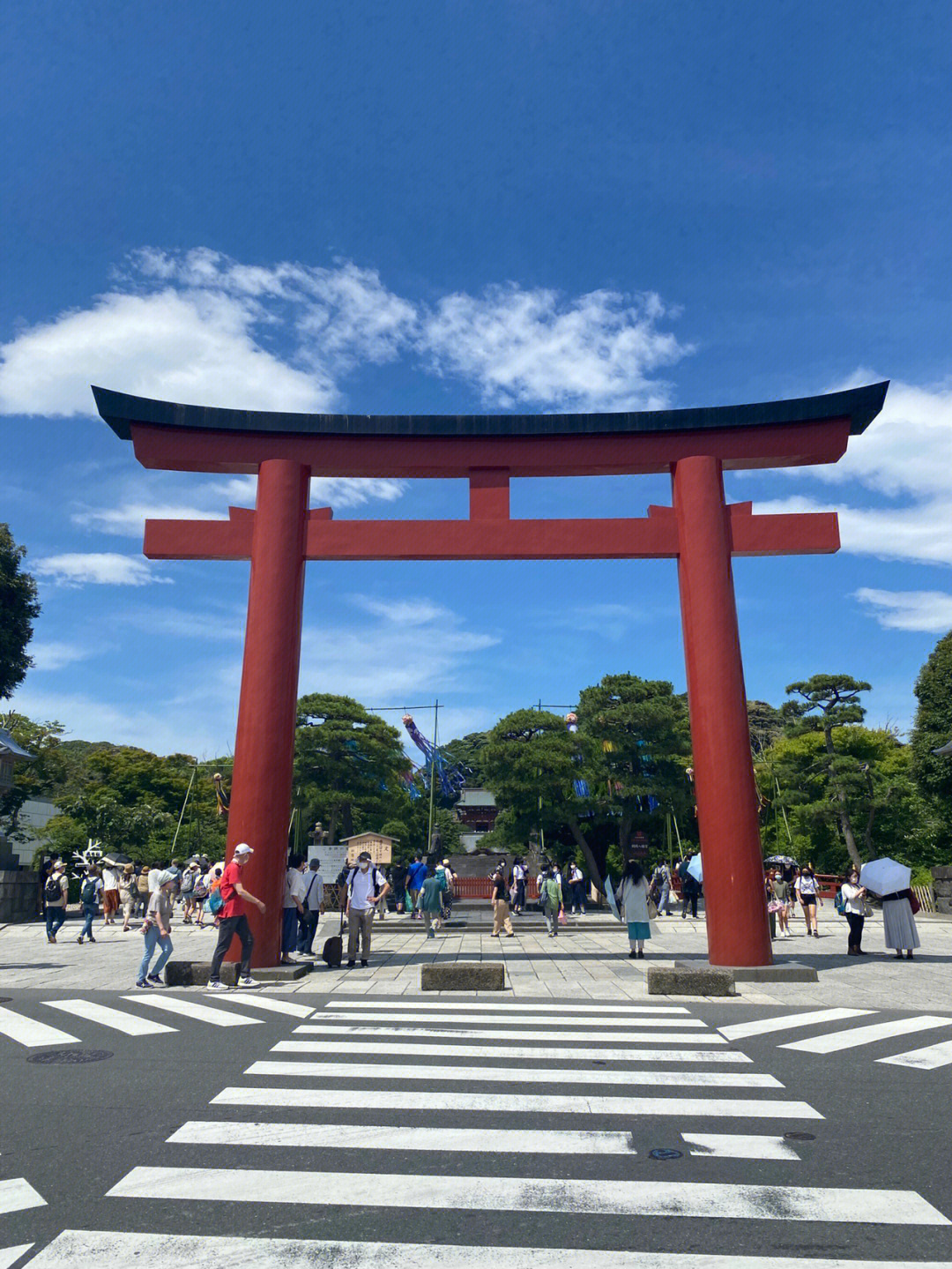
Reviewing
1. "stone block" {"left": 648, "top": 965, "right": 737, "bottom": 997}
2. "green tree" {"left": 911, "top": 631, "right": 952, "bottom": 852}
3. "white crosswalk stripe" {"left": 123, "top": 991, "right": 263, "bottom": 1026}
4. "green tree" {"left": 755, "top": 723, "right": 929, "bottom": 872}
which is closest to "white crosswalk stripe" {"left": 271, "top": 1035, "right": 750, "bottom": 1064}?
"white crosswalk stripe" {"left": 123, "top": 991, "right": 263, "bottom": 1026}

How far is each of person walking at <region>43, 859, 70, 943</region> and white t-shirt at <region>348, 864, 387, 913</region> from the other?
23.9 ft

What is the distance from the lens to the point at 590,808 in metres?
35.3

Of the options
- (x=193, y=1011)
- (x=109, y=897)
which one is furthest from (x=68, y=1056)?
(x=109, y=897)

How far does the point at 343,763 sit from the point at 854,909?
3197cm

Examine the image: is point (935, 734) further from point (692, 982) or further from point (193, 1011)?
point (193, 1011)

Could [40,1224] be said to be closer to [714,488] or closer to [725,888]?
[725,888]

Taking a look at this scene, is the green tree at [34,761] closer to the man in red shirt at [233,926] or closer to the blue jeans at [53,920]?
the blue jeans at [53,920]

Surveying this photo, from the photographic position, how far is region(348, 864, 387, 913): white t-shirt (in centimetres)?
1260

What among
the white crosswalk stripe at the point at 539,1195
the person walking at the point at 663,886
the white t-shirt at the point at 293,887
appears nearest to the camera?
the white crosswalk stripe at the point at 539,1195

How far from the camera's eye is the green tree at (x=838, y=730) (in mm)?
36781

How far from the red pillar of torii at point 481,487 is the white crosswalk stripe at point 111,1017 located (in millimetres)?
3389

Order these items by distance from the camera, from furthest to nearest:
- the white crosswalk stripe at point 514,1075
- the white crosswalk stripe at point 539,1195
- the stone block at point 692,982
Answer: the stone block at point 692,982 → the white crosswalk stripe at point 514,1075 → the white crosswalk stripe at point 539,1195

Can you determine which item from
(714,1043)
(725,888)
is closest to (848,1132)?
(714,1043)

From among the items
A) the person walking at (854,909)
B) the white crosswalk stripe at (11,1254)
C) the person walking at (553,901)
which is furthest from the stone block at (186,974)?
the person walking at (553,901)
